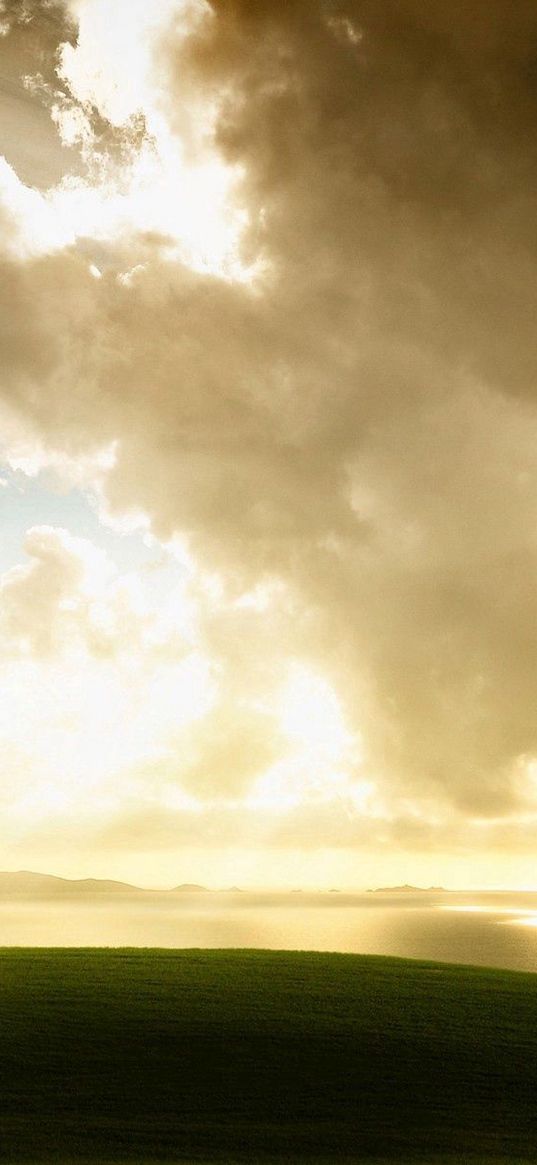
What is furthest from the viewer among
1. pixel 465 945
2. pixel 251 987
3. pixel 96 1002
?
pixel 465 945

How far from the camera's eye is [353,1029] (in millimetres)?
25453

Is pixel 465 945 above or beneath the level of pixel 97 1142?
beneath

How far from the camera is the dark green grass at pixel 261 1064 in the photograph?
16922 millimetres

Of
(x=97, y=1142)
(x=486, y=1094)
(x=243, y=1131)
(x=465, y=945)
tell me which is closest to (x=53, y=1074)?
(x=97, y=1142)

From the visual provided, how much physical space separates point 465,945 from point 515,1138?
5817 inches

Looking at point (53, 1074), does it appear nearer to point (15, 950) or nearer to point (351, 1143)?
point (351, 1143)

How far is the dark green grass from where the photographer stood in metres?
16.9

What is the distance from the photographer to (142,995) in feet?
93.4

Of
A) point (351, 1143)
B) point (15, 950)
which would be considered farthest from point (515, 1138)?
point (15, 950)

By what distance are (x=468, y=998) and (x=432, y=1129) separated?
524 inches

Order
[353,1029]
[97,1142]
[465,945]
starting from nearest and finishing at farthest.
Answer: [97,1142] → [353,1029] → [465,945]

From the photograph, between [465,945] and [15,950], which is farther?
[465,945]

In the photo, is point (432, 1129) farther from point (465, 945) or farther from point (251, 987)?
point (465, 945)

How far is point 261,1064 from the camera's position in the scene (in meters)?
21.9
